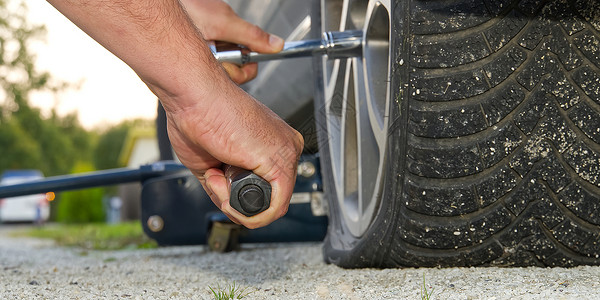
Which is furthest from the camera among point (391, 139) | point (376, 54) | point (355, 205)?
point (355, 205)

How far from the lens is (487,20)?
135 centimetres

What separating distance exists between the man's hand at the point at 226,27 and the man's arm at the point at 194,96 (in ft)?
2.73

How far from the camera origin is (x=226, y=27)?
221 centimetres

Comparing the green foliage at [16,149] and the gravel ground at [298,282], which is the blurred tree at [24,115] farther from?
the gravel ground at [298,282]

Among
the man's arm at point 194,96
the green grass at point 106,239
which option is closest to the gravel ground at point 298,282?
the man's arm at point 194,96

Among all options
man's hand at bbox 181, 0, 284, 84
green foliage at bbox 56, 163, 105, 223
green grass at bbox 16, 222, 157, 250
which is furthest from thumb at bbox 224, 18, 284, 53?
green foliage at bbox 56, 163, 105, 223

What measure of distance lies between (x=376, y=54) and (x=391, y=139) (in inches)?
14.9

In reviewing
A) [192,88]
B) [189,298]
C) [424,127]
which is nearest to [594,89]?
[424,127]

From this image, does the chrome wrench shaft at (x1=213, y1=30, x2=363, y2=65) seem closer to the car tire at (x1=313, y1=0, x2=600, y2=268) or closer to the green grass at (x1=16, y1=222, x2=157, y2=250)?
the car tire at (x1=313, y1=0, x2=600, y2=268)

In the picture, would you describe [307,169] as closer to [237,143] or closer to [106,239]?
[237,143]

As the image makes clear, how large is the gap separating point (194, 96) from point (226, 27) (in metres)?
1.02

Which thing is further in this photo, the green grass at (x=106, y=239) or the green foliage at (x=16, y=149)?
the green foliage at (x=16, y=149)

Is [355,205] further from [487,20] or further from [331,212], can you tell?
[487,20]

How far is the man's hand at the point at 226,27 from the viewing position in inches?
84.7
